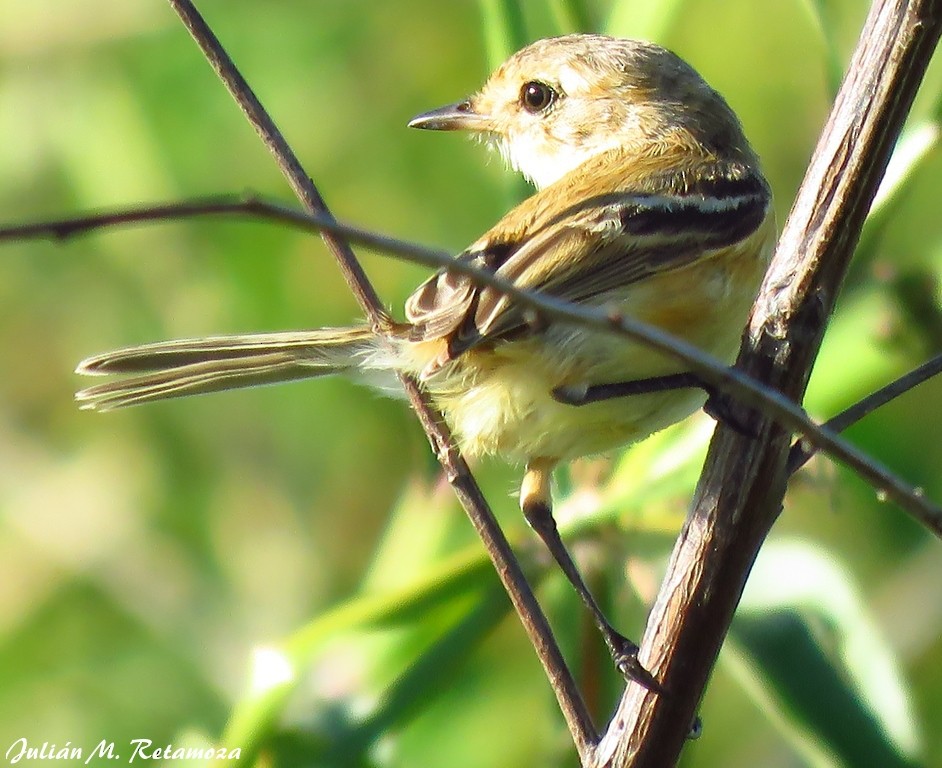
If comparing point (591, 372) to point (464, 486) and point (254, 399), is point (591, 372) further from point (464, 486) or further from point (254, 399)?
point (254, 399)

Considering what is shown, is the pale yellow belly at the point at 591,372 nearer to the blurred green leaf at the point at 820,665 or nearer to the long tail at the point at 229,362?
the long tail at the point at 229,362

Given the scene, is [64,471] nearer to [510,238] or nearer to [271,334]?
[271,334]

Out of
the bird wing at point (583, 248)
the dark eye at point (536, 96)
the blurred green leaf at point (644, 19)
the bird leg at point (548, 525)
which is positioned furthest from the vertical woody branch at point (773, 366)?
the blurred green leaf at point (644, 19)

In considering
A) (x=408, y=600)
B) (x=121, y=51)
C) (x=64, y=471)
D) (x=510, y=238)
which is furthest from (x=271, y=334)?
(x=121, y=51)

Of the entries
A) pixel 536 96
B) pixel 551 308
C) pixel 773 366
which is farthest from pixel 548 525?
pixel 551 308

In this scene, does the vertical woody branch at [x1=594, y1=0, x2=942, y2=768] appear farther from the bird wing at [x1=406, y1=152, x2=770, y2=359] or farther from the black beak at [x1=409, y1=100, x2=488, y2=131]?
the black beak at [x1=409, y1=100, x2=488, y2=131]

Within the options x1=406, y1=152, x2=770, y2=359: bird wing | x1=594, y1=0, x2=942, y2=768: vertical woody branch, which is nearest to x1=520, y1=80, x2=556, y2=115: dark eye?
x1=406, y1=152, x2=770, y2=359: bird wing

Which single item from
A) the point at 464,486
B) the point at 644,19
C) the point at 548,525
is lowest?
the point at 464,486

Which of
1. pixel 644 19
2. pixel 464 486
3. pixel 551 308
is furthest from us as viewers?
pixel 644 19
